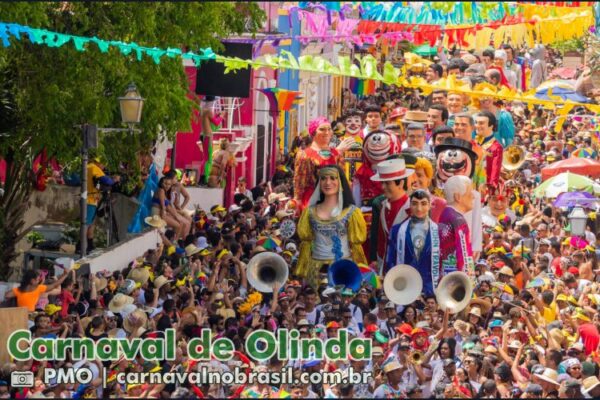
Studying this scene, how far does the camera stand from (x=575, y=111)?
131 feet

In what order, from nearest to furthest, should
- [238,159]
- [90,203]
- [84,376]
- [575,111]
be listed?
[84,376]
[90,203]
[238,159]
[575,111]

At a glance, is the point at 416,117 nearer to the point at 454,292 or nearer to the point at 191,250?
the point at 191,250

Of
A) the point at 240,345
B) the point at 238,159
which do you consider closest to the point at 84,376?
the point at 240,345

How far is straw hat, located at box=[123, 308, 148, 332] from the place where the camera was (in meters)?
18.7

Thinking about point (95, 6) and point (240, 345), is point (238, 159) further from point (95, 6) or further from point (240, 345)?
point (240, 345)

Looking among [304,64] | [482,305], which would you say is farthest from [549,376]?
[304,64]

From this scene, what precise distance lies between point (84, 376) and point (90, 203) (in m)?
7.48

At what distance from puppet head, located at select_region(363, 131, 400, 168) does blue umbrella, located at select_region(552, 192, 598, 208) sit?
4.27 metres

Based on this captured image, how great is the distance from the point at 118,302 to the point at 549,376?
15.4 ft

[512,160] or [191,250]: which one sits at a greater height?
[512,160]

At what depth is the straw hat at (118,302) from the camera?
→ 63.9 ft

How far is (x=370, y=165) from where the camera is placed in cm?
2275

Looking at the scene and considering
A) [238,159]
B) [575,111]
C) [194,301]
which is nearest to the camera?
[194,301]

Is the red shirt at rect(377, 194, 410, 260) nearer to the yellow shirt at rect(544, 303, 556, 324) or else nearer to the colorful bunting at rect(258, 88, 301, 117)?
the yellow shirt at rect(544, 303, 556, 324)
